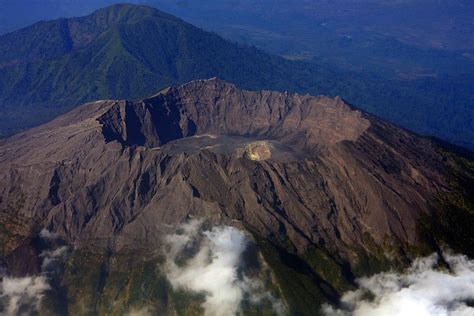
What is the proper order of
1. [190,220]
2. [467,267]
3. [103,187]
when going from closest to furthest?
[467,267] < [190,220] < [103,187]

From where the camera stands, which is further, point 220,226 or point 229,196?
A: point 229,196

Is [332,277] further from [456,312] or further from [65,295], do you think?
[65,295]

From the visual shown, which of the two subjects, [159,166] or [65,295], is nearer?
[65,295]

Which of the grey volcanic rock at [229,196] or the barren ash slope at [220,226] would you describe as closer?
the barren ash slope at [220,226]

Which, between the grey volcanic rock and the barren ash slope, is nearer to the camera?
the barren ash slope

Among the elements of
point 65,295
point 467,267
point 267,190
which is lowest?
point 65,295

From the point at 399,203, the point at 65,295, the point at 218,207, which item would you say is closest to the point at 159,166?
the point at 218,207

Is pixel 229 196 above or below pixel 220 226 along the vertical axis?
above

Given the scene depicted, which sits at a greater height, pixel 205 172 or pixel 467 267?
pixel 205 172
